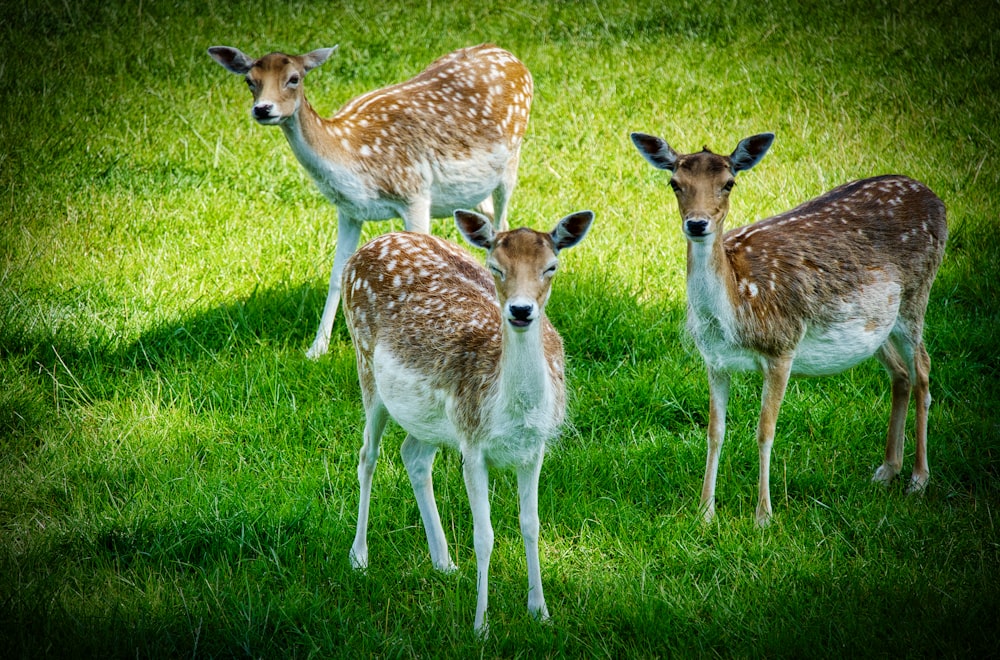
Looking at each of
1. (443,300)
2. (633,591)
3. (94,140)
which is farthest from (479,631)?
(94,140)

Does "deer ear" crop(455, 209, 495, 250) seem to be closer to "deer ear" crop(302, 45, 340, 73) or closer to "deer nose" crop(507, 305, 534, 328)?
"deer nose" crop(507, 305, 534, 328)

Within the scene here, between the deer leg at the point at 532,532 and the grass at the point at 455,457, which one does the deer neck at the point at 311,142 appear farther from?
the deer leg at the point at 532,532

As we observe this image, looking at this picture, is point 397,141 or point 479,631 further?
point 397,141

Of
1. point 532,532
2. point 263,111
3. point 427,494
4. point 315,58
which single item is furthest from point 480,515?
point 315,58

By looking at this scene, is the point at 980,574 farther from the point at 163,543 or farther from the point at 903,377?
the point at 163,543

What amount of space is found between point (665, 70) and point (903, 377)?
5.98 meters

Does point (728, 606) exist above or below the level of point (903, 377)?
below

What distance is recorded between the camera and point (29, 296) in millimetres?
6812

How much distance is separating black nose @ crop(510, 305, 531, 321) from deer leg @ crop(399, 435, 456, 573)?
1.25m

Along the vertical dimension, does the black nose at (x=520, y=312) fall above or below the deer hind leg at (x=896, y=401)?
above

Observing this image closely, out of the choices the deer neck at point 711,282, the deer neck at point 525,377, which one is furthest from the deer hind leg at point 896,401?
the deer neck at point 525,377

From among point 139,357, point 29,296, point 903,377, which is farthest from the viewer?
point 29,296

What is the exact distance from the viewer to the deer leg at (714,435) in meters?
4.86

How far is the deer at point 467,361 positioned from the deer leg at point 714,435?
0.94 meters
